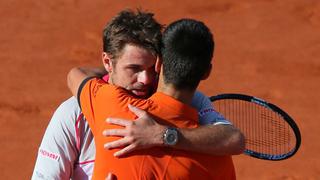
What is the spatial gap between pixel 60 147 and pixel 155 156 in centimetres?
96

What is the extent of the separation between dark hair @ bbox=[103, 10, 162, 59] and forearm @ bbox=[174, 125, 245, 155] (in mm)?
604

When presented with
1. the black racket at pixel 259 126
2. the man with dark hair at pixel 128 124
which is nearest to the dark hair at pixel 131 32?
the man with dark hair at pixel 128 124

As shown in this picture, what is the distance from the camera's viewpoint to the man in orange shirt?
10.6ft

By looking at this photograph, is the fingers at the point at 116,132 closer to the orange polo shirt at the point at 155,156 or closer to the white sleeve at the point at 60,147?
the orange polo shirt at the point at 155,156

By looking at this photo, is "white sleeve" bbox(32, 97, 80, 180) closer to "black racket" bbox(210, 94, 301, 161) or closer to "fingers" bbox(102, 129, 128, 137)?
"fingers" bbox(102, 129, 128, 137)

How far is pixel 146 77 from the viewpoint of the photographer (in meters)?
3.88

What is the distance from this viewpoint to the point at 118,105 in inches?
132

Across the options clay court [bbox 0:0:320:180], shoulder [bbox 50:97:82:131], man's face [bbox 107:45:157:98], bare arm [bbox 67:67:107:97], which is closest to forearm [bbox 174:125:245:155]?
man's face [bbox 107:45:157:98]

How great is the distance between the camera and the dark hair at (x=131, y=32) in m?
3.89

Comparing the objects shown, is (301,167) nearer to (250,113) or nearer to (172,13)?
(250,113)

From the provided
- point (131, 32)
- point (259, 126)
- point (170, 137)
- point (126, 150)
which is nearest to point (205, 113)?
point (170, 137)

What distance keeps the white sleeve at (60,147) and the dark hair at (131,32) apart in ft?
1.26

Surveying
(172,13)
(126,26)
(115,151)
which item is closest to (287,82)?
(172,13)

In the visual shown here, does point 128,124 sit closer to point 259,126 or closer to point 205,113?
point 205,113
